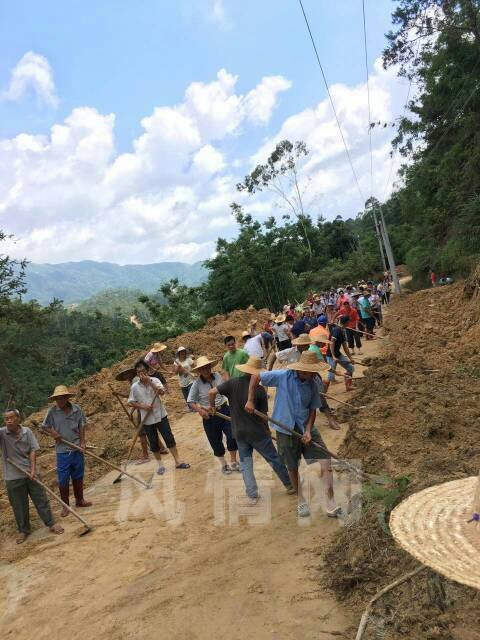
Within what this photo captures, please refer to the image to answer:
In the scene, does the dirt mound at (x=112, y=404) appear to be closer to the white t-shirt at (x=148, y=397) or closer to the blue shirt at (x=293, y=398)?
the white t-shirt at (x=148, y=397)

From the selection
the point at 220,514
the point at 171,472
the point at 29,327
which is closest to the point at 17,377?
the point at 29,327

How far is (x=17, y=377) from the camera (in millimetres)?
28000

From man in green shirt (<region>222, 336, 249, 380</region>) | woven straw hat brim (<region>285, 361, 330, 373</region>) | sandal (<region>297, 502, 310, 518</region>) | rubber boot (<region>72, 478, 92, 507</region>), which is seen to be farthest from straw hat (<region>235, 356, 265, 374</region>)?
rubber boot (<region>72, 478, 92, 507</region>)

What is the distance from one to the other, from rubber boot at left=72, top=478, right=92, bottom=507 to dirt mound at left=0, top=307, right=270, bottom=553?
2.79 feet

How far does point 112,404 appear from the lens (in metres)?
13.9

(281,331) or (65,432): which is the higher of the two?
(281,331)

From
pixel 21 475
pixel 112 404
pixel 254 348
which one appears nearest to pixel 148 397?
pixel 21 475

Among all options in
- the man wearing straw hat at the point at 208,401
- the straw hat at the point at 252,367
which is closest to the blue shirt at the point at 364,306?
the man wearing straw hat at the point at 208,401

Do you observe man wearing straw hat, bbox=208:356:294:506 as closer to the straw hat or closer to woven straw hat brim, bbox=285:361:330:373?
the straw hat

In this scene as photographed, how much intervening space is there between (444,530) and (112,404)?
12443mm

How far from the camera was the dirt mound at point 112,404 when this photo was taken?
879cm

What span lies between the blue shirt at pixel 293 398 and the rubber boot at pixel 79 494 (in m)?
3.19

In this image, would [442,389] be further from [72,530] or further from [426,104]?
[426,104]

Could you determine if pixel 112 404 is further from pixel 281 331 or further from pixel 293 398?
pixel 293 398
